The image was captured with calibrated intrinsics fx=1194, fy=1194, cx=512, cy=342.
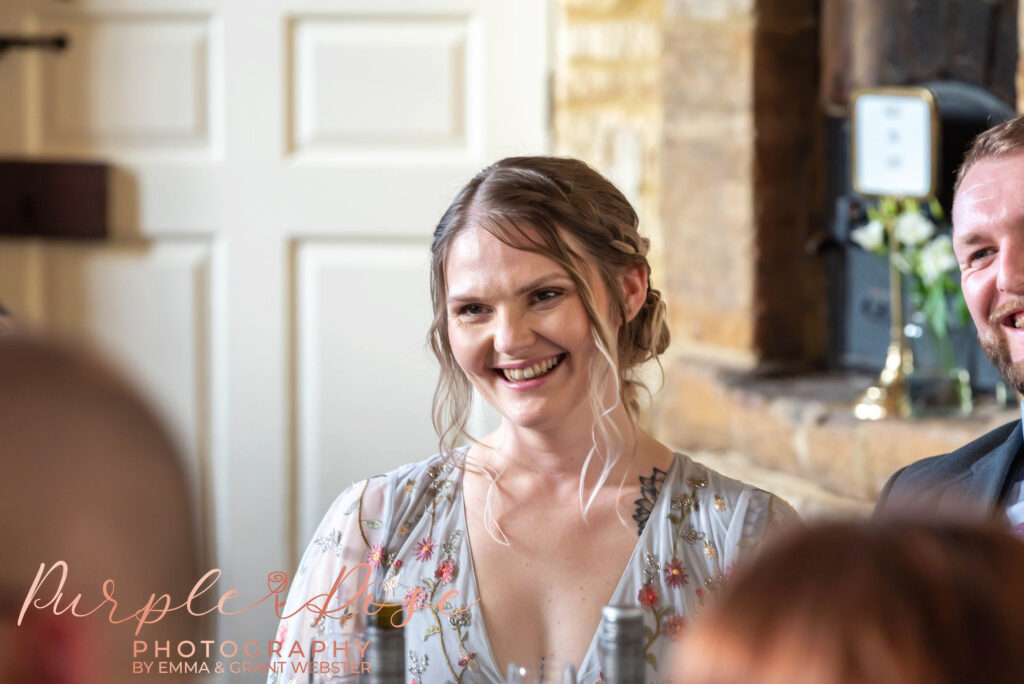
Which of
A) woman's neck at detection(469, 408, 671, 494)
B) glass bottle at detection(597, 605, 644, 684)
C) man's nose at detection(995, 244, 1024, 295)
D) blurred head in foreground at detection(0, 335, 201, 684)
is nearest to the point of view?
blurred head in foreground at detection(0, 335, 201, 684)

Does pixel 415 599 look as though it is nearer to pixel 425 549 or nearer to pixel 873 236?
pixel 425 549

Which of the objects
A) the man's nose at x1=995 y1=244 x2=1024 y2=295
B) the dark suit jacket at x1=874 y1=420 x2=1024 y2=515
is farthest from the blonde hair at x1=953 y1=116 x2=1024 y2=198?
the dark suit jacket at x1=874 y1=420 x2=1024 y2=515

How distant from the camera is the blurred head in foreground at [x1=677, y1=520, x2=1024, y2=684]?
48 centimetres

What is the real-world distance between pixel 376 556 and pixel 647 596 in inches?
13.3

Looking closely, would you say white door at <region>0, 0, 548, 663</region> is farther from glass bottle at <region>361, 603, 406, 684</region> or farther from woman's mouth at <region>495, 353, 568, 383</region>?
glass bottle at <region>361, 603, 406, 684</region>

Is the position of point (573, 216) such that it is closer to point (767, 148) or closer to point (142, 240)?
point (767, 148)

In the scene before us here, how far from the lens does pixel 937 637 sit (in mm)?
477

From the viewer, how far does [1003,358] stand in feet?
4.42

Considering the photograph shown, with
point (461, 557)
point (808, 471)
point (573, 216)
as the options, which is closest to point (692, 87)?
point (808, 471)

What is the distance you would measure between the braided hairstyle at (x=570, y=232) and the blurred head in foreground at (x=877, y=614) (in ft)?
3.07

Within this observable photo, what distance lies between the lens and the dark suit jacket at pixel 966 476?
133 centimetres

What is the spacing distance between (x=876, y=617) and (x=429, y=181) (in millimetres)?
2231

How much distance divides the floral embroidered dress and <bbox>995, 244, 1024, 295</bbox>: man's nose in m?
0.37

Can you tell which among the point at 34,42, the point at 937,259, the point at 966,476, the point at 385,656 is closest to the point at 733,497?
the point at 966,476
